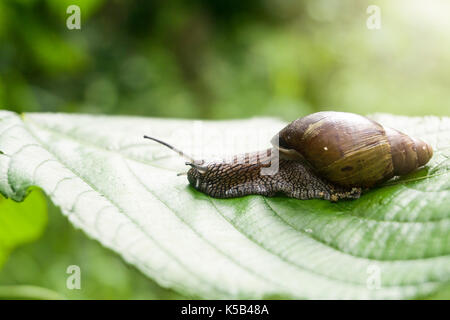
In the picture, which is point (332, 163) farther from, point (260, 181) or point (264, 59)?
point (264, 59)

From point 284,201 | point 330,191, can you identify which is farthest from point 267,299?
point 330,191

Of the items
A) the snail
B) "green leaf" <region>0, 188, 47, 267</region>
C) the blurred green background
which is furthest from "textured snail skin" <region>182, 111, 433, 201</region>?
the blurred green background

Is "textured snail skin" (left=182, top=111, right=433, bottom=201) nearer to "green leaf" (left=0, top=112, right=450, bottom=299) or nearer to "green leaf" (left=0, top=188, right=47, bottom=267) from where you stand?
"green leaf" (left=0, top=112, right=450, bottom=299)

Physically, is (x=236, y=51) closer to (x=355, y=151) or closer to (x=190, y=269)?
(x=355, y=151)

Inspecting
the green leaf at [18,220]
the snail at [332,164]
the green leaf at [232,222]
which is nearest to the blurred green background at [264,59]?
the green leaf at [18,220]

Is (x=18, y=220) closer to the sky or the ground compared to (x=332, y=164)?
closer to the ground

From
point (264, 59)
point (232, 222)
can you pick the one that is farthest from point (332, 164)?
point (264, 59)
